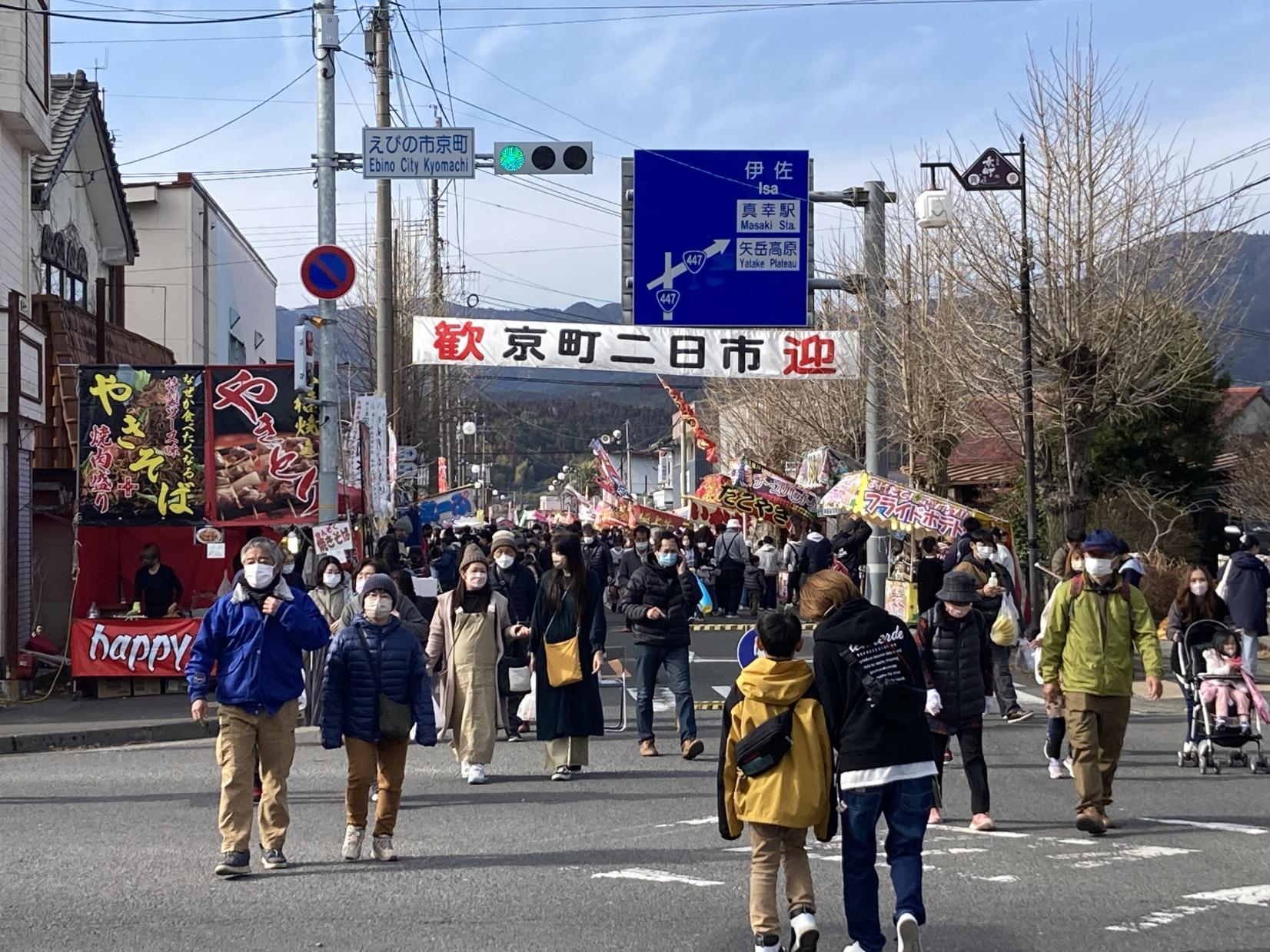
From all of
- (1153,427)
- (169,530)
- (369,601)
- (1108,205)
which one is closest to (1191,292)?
(1108,205)

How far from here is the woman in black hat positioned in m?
8.78

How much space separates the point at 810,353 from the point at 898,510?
2785 mm

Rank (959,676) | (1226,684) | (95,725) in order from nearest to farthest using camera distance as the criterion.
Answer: (959,676) → (1226,684) → (95,725)

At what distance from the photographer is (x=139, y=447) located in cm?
1697

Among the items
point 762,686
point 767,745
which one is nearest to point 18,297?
point 762,686

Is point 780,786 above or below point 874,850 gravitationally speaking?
above

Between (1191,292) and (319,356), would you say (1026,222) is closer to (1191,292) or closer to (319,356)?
(1191,292)

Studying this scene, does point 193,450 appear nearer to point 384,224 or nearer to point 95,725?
point 95,725

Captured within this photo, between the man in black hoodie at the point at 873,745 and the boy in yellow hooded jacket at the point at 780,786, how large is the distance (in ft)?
0.30

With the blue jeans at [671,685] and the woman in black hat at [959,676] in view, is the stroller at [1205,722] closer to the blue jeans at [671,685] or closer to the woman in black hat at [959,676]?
the woman in black hat at [959,676]

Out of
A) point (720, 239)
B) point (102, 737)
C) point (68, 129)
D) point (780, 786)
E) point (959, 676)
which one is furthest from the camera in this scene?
point (68, 129)

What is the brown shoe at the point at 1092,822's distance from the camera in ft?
28.2

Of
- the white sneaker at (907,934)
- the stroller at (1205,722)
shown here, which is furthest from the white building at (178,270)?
the white sneaker at (907,934)

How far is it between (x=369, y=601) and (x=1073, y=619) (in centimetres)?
420
